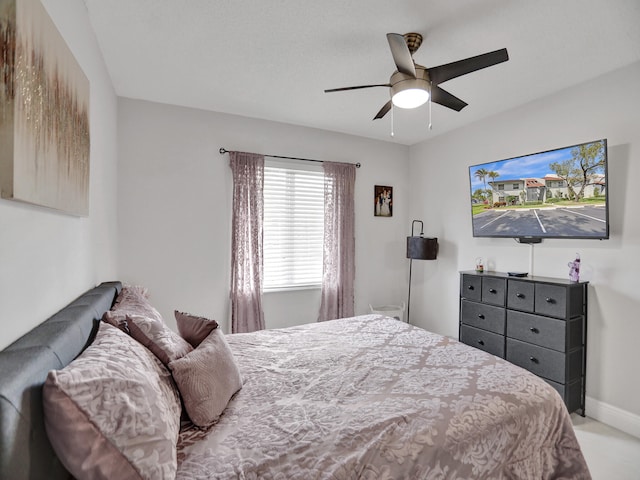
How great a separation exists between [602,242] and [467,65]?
1919 mm

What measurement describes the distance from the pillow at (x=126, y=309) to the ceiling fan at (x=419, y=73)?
1878 millimetres

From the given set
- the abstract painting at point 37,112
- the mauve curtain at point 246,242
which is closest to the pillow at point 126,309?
the abstract painting at point 37,112

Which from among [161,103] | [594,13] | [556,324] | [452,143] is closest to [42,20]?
[161,103]

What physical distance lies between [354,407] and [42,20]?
1877 millimetres

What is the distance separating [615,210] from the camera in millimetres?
2545

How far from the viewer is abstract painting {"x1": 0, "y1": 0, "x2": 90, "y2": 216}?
2.92ft

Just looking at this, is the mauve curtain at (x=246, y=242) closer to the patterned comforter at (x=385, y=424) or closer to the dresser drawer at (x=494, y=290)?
the patterned comforter at (x=385, y=424)

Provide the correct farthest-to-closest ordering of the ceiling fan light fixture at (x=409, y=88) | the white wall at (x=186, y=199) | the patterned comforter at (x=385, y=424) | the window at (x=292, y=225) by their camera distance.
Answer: the window at (x=292, y=225) < the white wall at (x=186, y=199) < the ceiling fan light fixture at (x=409, y=88) < the patterned comforter at (x=385, y=424)

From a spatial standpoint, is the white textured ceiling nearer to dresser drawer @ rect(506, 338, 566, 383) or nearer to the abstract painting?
the abstract painting

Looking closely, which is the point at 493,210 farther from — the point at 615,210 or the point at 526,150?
the point at 615,210

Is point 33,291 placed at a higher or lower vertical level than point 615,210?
lower

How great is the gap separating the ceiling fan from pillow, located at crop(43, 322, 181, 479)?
1.86m

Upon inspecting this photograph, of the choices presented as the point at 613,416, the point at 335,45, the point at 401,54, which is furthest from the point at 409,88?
the point at 613,416

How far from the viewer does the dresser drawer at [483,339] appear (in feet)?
9.86
